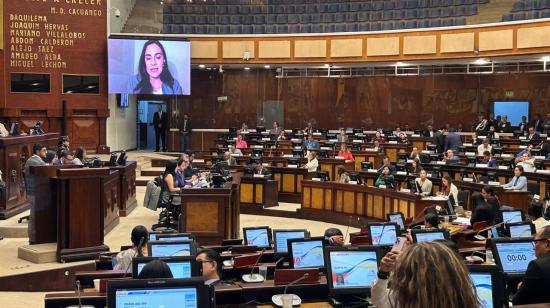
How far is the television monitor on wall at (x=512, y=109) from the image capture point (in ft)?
75.6

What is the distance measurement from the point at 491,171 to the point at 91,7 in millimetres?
13305

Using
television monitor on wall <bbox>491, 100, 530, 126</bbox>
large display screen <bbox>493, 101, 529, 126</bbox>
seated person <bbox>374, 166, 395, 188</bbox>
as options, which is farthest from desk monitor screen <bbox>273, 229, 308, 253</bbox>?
large display screen <bbox>493, 101, 529, 126</bbox>

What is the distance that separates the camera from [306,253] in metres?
5.85

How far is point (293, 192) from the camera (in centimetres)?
1719

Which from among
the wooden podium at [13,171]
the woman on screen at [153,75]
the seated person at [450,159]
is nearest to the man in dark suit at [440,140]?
the seated person at [450,159]

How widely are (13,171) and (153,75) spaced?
9597mm

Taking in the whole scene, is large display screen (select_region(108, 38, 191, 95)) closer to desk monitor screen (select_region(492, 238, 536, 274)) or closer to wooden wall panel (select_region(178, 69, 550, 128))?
wooden wall panel (select_region(178, 69, 550, 128))

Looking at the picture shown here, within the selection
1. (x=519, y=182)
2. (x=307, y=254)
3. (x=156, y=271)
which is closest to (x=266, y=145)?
(x=519, y=182)

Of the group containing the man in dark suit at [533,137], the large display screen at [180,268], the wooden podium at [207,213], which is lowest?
the wooden podium at [207,213]

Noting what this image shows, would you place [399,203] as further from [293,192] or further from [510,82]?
[510,82]

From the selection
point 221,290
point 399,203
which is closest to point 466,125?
point 399,203

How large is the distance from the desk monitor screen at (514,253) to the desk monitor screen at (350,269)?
1094 mm

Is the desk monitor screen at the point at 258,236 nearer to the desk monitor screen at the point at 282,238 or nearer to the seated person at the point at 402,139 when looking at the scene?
the desk monitor screen at the point at 282,238

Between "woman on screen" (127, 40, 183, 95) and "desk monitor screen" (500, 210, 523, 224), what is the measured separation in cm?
1466
